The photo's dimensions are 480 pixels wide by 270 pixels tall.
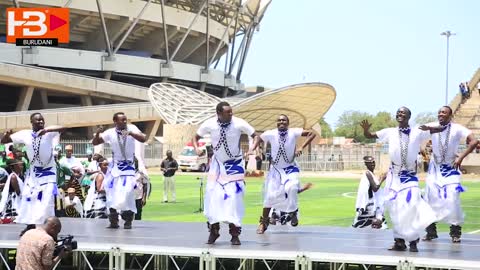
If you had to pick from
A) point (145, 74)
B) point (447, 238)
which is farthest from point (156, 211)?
point (145, 74)

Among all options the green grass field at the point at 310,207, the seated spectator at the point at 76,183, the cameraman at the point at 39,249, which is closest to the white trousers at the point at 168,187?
the green grass field at the point at 310,207

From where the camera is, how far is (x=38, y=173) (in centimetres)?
1459

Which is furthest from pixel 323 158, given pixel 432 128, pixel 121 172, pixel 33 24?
pixel 432 128

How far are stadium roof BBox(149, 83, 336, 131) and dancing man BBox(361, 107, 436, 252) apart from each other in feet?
188

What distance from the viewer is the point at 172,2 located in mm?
81250

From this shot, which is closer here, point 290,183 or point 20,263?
point 20,263

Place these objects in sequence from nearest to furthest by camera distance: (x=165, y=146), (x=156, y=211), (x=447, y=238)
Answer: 1. (x=447, y=238)
2. (x=156, y=211)
3. (x=165, y=146)

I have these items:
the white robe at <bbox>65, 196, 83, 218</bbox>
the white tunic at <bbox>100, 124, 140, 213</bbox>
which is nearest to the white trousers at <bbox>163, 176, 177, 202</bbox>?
the white robe at <bbox>65, 196, 83, 218</bbox>

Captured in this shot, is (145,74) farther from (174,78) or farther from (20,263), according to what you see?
(20,263)

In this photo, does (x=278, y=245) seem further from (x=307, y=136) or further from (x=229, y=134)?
(x=307, y=136)

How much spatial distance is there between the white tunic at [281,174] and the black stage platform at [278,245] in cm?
56

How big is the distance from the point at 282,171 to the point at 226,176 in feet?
8.36

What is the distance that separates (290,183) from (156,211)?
10.7 m

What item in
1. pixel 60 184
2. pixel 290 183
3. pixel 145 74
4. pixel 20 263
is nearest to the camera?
pixel 20 263
